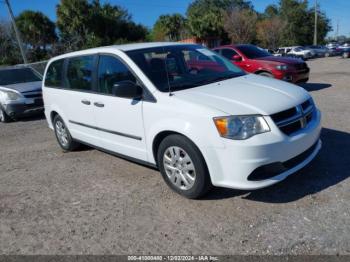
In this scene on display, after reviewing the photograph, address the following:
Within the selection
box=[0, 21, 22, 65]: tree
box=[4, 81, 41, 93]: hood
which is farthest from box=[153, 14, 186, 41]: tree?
box=[4, 81, 41, 93]: hood

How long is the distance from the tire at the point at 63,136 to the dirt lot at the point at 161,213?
74 cm

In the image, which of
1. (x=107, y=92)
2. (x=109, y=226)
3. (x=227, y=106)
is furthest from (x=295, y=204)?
(x=107, y=92)

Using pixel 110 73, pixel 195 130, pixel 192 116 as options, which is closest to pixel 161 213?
pixel 195 130

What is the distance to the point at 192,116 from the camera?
3555mm

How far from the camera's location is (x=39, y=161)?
593 centimetres

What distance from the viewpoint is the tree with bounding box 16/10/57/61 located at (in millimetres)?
35906

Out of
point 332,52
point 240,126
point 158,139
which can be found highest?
point 240,126

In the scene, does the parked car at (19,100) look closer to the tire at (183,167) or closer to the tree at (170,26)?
the tire at (183,167)

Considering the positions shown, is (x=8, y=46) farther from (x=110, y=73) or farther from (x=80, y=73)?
(x=110, y=73)

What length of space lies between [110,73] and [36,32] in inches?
1531

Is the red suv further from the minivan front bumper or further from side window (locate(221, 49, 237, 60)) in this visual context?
the minivan front bumper

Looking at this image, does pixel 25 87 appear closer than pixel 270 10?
Yes

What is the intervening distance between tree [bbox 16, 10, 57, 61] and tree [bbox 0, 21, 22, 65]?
1751mm

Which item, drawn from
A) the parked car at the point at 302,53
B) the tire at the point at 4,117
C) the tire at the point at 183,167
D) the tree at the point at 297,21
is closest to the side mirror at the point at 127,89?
the tire at the point at 183,167
